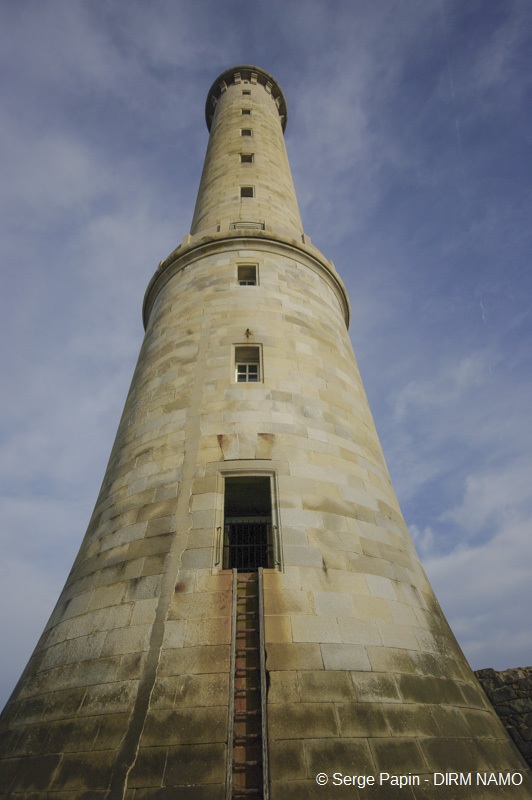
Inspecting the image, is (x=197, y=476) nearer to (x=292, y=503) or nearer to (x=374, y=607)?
(x=292, y=503)

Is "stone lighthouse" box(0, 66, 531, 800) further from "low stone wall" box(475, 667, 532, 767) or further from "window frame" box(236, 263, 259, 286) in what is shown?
"low stone wall" box(475, 667, 532, 767)

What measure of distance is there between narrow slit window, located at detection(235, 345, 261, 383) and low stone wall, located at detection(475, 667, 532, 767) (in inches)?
326

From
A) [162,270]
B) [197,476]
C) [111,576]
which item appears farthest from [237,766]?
[162,270]

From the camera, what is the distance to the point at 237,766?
5.52 metres

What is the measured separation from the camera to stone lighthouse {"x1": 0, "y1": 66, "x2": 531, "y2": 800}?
5.66 metres

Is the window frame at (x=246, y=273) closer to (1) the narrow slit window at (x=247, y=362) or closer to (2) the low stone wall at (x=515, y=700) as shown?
(1) the narrow slit window at (x=247, y=362)

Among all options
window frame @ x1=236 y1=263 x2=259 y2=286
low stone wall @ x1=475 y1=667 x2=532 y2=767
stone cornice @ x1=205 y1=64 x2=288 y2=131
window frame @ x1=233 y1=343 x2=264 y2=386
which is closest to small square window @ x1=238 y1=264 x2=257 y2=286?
window frame @ x1=236 y1=263 x2=259 y2=286

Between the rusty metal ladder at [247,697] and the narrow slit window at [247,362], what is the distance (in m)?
4.80

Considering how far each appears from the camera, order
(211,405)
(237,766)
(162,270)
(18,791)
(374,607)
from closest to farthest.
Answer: (237,766), (18,791), (374,607), (211,405), (162,270)

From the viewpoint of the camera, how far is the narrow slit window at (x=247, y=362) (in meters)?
11.1

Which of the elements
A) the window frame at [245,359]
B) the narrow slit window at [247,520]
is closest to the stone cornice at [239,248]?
the window frame at [245,359]

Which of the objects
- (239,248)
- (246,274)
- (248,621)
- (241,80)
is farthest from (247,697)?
(241,80)

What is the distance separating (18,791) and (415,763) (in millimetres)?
4799

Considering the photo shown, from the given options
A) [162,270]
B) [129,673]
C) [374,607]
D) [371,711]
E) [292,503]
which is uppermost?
[162,270]
